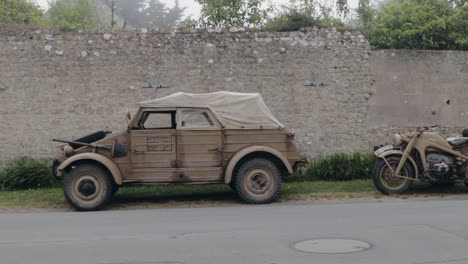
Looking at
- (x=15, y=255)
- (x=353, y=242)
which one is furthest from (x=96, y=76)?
(x=353, y=242)

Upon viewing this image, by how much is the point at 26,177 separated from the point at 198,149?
15.9ft

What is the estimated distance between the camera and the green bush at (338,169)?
41.6 ft

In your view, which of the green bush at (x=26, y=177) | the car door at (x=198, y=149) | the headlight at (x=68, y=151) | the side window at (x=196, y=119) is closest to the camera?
the headlight at (x=68, y=151)

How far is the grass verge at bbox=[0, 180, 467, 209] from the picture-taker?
10.1 meters

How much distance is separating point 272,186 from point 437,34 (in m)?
8.53

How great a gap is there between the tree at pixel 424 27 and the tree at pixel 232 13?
4.40 m

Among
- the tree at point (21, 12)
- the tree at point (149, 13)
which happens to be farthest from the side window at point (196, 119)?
the tree at point (149, 13)

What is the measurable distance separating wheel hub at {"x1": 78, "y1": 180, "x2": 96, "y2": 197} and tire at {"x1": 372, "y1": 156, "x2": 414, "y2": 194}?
582 centimetres

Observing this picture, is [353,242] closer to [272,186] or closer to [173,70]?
[272,186]

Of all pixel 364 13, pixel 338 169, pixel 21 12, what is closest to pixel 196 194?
pixel 338 169

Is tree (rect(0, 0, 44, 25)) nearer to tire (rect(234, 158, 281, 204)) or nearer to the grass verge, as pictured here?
the grass verge

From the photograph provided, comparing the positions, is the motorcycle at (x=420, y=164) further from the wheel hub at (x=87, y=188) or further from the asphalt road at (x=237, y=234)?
the wheel hub at (x=87, y=188)

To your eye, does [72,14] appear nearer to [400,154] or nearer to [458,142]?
[400,154]

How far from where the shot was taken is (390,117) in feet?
45.2
